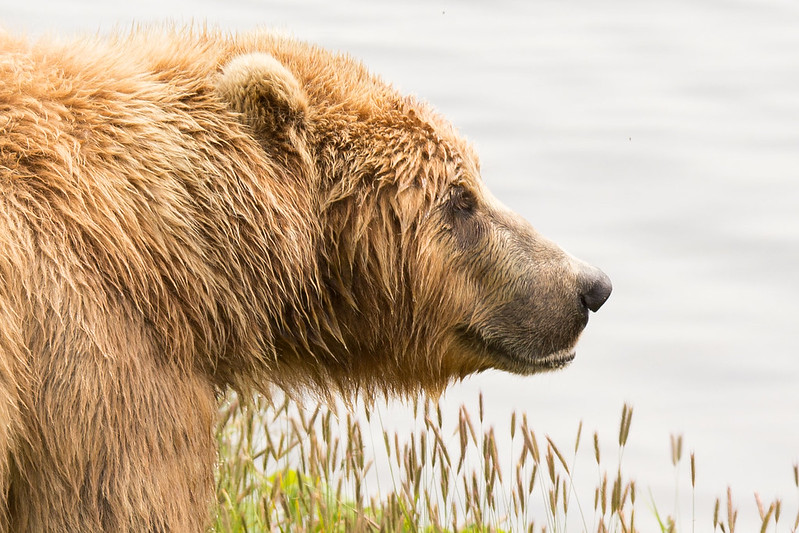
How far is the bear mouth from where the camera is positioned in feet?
14.5

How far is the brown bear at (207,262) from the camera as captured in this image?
3330mm

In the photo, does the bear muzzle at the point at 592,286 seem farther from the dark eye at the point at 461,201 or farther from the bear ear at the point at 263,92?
the bear ear at the point at 263,92

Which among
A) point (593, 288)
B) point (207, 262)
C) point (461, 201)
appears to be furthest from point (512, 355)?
point (207, 262)

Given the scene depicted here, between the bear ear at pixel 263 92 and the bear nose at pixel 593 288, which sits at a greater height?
the bear ear at pixel 263 92

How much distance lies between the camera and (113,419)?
3.35m

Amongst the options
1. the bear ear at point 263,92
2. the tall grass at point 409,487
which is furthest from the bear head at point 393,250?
the tall grass at point 409,487

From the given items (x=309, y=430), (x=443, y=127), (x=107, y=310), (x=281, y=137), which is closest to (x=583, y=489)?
(x=309, y=430)

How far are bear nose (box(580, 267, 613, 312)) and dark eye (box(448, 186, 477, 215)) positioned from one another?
0.51m

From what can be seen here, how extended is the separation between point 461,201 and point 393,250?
360mm

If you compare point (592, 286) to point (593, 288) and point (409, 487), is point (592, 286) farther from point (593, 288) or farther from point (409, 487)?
point (409, 487)

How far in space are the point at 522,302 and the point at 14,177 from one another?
6.32 ft

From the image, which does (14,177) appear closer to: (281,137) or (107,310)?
(107,310)

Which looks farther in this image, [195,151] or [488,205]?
[488,205]

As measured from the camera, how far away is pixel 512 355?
14.6ft
